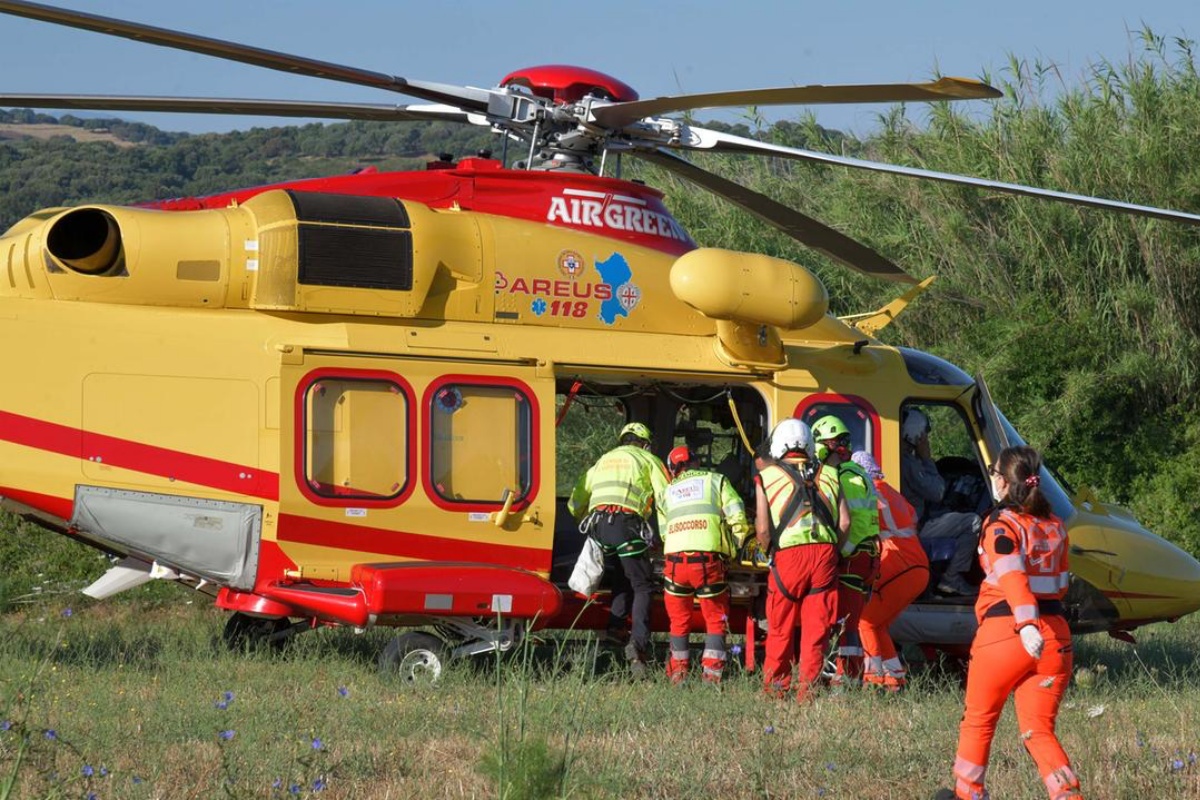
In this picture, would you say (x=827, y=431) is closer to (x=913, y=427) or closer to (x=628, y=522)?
(x=628, y=522)

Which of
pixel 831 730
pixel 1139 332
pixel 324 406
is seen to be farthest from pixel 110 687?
pixel 1139 332

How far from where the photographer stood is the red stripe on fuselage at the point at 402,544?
369 inches

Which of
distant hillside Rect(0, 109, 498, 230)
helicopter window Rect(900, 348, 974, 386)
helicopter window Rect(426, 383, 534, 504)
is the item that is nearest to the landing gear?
helicopter window Rect(426, 383, 534, 504)

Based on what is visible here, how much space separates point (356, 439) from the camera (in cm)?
953

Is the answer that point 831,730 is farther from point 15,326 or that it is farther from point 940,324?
point 940,324

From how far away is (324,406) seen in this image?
9484mm

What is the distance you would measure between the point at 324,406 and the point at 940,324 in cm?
1330

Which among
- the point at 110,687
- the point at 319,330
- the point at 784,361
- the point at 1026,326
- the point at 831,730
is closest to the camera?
the point at 831,730

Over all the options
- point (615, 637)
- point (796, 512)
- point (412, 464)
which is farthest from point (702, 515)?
point (412, 464)

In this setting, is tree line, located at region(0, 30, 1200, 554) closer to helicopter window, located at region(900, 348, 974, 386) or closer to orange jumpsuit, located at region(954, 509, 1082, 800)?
helicopter window, located at region(900, 348, 974, 386)

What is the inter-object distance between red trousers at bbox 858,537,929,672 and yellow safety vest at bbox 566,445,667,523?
4.89 feet

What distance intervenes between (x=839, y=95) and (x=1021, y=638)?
135 inches

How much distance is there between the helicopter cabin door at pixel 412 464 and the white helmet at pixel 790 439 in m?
1.51

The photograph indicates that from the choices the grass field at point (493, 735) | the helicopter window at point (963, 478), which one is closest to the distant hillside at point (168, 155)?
the helicopter window at point (963, 478)
